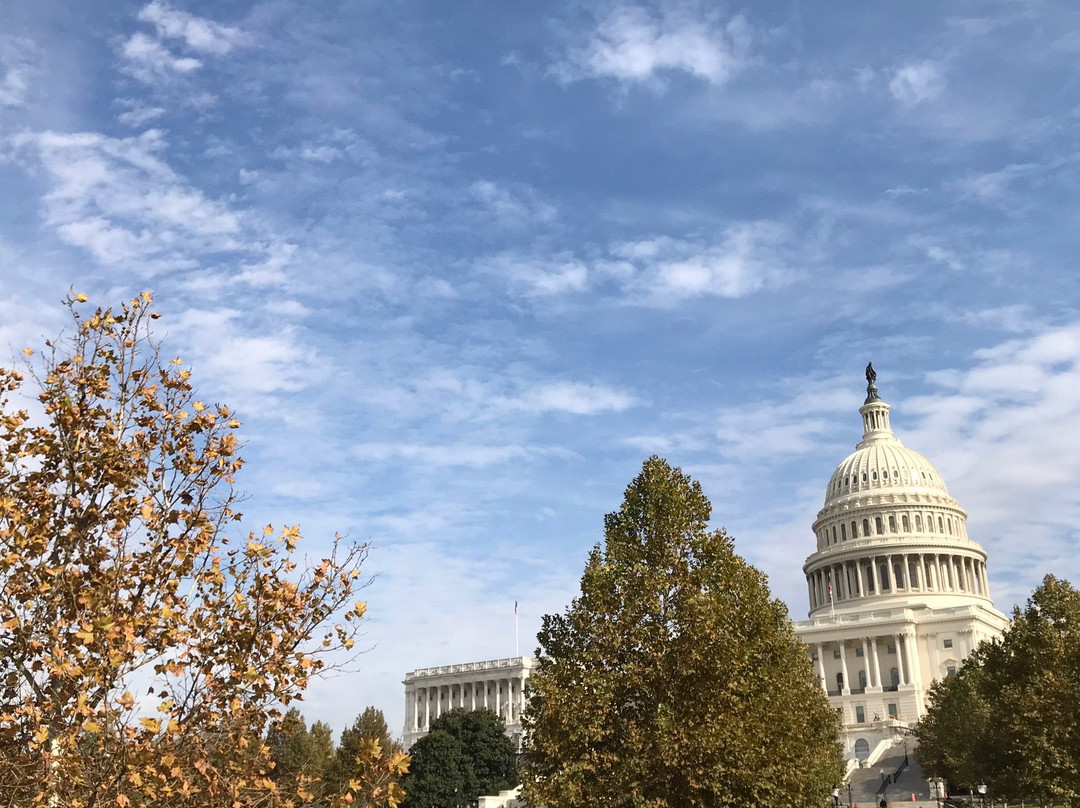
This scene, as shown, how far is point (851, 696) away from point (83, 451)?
14116 centimetres

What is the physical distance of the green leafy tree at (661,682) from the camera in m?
30.4

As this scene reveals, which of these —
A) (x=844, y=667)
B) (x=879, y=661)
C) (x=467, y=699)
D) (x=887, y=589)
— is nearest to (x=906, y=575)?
(x=887, y=589)

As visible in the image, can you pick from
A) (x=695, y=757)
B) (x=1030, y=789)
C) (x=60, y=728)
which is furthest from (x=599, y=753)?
(x=1030, y=789)

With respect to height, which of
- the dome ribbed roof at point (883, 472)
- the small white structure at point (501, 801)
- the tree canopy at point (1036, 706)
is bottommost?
the small white structure at point (501, 801)

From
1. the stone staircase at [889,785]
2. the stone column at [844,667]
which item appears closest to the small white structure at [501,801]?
the stone staircase at [889,785]

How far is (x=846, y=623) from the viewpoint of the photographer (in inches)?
5768

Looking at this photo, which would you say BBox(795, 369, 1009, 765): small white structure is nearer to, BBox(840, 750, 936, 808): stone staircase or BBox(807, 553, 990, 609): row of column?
BBox(807, 553, 990, 609): row of column

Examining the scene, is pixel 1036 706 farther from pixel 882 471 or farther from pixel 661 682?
pixel 882 471

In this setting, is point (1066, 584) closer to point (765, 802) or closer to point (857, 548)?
point (765, 802)

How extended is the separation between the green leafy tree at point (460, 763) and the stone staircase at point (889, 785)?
32405mm

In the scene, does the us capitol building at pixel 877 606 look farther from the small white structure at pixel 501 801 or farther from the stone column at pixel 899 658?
the small white structure at pixel 501 801

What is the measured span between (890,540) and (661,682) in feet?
446

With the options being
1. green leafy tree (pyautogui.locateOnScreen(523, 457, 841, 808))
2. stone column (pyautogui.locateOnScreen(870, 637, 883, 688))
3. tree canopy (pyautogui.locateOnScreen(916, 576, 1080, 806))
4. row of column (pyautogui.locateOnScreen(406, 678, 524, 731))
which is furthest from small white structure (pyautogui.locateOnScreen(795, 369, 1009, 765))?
green leafy tree (pyautogui.locateOnScreen(523, 457, 841, 808))

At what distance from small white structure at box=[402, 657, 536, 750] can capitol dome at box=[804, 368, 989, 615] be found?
48.0 metres
